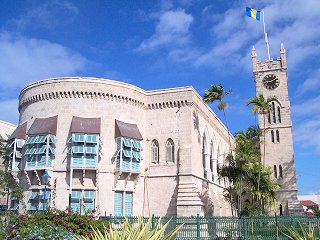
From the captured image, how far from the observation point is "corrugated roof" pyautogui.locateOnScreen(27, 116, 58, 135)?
2439cm

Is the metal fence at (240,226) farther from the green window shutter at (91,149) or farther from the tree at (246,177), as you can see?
the tree at (246,177)

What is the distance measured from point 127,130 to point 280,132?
A: 26.6 m

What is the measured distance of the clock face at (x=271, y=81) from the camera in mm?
46781

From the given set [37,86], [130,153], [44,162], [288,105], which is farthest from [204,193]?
[288,105]

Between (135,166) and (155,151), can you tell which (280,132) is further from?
(135,166)

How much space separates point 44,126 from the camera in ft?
81.1

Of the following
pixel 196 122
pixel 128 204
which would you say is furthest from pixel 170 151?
pixel 128 204

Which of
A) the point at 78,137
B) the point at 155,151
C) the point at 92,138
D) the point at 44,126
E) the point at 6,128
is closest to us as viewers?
the point at 78,137

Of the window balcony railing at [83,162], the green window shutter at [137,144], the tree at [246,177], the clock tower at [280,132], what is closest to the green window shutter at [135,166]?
the green window shutter at [137,144]

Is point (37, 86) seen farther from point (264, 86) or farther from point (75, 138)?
point (264, 86)

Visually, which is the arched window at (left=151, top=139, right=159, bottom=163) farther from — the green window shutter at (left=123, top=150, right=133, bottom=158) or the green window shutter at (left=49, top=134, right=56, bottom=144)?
the green window shutter at (left=49, top=134, right=56, bottom=144)

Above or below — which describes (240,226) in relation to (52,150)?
below

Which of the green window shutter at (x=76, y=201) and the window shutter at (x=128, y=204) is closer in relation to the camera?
the green window shutter at (x=76, y=201)

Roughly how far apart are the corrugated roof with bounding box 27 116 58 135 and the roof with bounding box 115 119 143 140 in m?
4.28
